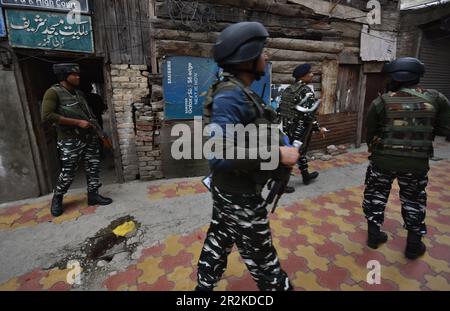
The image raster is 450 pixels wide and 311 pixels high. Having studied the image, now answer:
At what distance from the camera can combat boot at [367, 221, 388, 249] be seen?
2.87 metres

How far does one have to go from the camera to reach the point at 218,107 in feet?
4.84

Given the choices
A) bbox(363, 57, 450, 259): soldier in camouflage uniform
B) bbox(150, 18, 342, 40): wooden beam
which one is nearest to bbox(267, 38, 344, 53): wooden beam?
bbox(150, 18, 342, 40): wooden beam

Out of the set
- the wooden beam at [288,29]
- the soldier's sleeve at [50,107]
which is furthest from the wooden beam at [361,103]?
the soldier's sleeve at [50,107]

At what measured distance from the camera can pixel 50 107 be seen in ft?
10.8

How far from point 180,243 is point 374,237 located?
2165 millimetres

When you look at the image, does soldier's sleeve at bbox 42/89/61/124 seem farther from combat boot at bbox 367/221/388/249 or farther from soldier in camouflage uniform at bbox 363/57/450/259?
combat boot at bbox 367/221/388/249

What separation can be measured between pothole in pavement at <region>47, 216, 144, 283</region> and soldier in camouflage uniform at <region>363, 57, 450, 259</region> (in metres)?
2.81

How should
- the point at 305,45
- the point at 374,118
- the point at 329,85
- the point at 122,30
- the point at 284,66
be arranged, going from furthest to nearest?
the point at 329,85 → the point at 305,45 → the point at 284,66 → the point at 122,30 → the point at 374,118

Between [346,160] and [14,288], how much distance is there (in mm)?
6202

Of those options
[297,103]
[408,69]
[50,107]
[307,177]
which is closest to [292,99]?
[297,103]

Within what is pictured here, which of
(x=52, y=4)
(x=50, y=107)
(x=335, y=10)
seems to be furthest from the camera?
(x=335, y=10)

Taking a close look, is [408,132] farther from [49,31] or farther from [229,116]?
[49,31]
